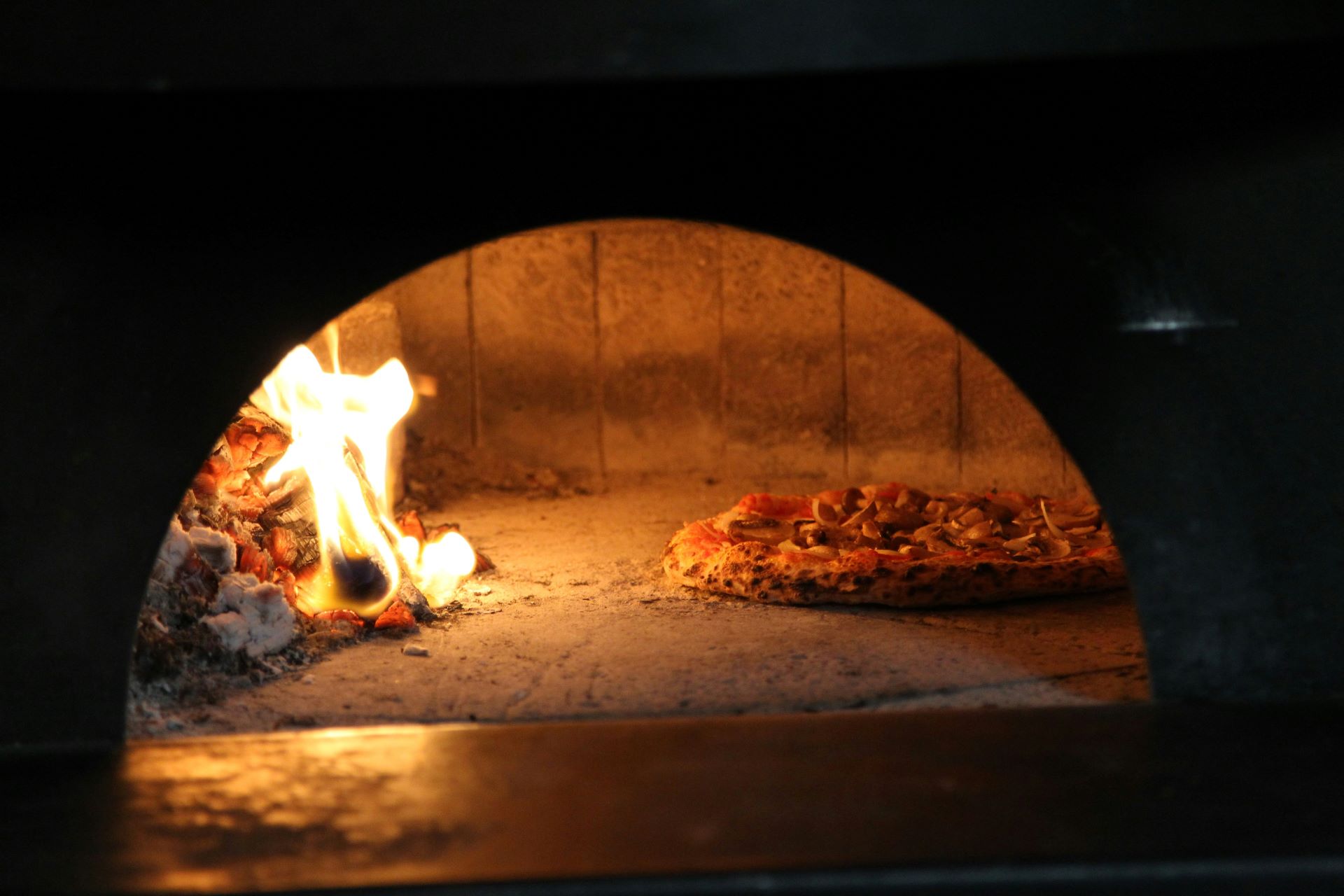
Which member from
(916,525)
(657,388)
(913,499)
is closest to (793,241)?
(916,525)

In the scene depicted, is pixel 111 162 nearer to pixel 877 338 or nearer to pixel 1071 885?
pixel 1071 885

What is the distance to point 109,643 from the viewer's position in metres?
2.72

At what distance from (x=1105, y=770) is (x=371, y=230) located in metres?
1.79

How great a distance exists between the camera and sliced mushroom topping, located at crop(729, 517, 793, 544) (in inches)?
170

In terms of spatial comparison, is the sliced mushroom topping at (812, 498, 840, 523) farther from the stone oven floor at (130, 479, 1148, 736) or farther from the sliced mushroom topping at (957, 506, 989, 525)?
the stone oven floor at (130, 479, 1148, 736)

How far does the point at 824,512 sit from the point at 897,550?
41 cm

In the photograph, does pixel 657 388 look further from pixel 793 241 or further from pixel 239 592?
pixel 793 241

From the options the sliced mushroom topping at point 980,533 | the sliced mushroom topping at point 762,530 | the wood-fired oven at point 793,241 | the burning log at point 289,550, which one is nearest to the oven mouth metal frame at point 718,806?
the wood-fired oven at point 793,241

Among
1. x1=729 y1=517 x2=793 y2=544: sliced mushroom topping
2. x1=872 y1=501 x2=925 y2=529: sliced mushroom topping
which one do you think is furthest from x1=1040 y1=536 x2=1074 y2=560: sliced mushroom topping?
x1=729 y1=517 x2=793 y2=544: sliced mushroom topping

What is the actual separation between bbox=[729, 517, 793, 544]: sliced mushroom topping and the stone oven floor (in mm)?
317

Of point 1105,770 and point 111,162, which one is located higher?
point 111,162

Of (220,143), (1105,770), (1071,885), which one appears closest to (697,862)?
(1071,885)

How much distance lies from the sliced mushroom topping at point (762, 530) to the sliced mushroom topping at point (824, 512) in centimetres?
10

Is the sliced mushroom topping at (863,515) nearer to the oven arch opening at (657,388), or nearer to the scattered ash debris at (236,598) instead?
the oven arch opening at (657,388)
